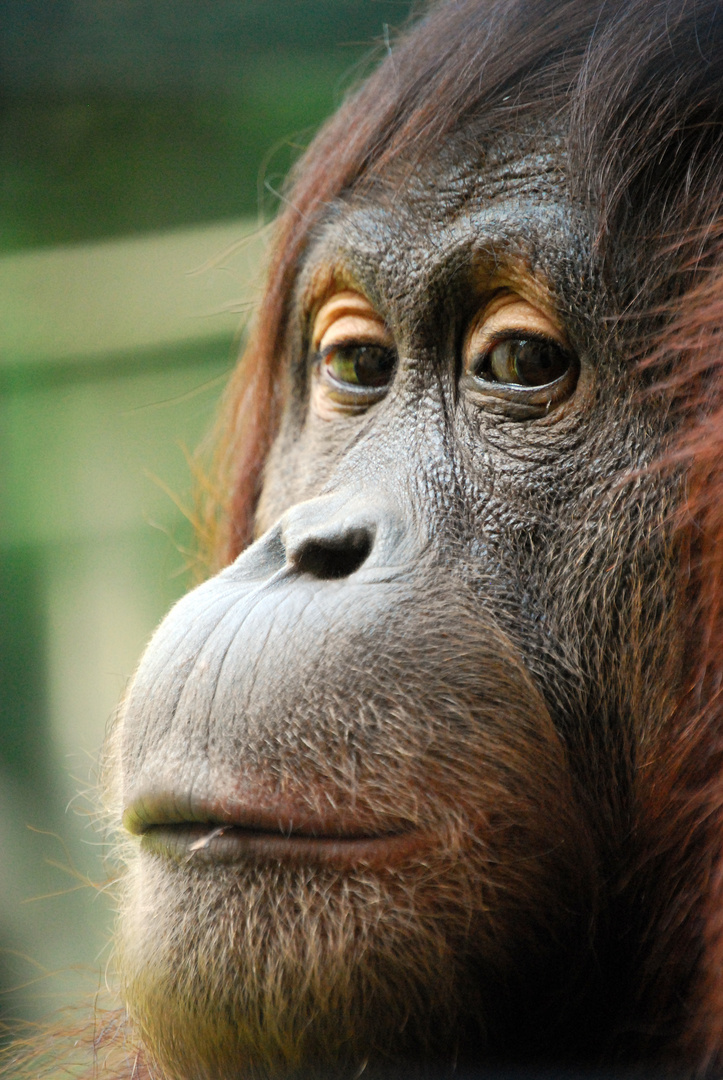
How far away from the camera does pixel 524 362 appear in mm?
1185

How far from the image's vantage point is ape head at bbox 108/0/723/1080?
38.9 inches

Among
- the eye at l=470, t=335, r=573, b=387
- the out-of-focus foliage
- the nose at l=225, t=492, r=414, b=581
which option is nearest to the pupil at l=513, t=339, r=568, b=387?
the eye at l=470, t=335, r=573, b=387

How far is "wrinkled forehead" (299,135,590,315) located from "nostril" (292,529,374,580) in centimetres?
33

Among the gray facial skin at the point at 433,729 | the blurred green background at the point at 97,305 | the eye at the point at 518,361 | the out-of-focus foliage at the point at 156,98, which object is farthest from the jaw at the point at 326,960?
the out-of-focus foliage at the point at 156,98

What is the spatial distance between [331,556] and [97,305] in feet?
3.98

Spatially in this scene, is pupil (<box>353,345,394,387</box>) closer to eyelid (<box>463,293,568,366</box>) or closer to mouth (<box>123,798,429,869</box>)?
eyelid (<box>463,293,568,366</box>)

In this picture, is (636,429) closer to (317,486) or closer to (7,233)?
(317,486)

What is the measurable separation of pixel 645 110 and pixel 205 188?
1.20 m

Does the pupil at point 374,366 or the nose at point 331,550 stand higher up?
the pupil at point 374,366

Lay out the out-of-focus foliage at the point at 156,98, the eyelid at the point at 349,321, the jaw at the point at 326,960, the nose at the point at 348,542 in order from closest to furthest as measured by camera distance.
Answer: the jaw at the point at 326,960
the nose at the point at 348,542
the eyelid at the point at 349,321
the out-of-focus foliage at the point at 156,98

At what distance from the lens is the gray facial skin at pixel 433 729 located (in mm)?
984

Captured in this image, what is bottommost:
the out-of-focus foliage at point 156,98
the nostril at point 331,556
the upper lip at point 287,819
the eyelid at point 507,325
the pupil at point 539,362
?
the upper lip at point 287,819

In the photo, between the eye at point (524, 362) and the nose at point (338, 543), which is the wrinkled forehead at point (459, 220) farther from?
the nose at point (338, 543)

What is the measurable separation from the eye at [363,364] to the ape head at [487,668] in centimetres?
10
